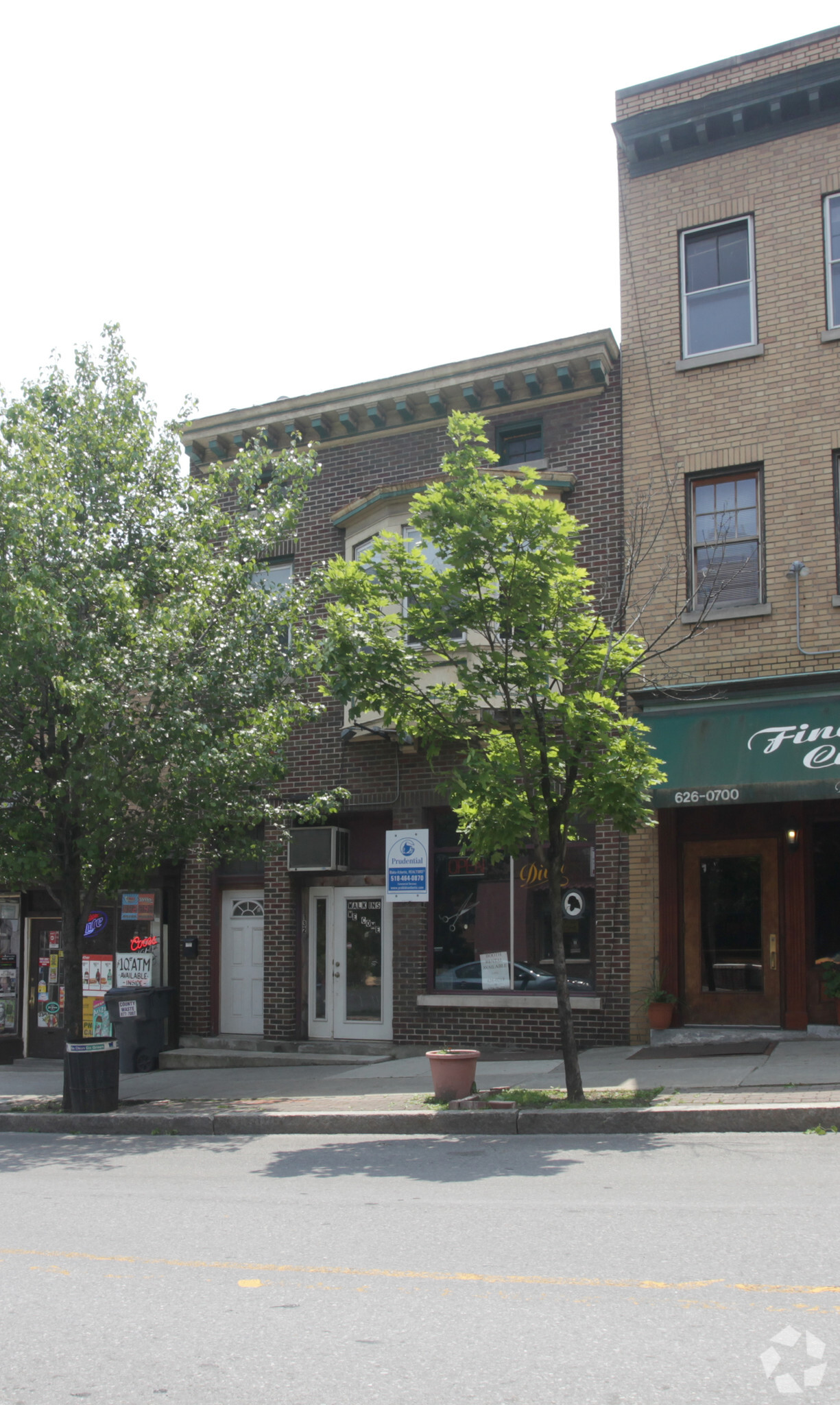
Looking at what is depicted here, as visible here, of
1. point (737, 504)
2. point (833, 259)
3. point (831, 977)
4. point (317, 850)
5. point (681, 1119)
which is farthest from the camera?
point (317, 850)

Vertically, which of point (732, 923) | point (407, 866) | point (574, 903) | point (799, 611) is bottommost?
point (732, 923)

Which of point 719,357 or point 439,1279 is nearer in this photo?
point 439,1279

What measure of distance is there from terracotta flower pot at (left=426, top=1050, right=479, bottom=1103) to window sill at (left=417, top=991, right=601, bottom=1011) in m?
3.75

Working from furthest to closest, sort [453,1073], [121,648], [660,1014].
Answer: [660,1014]
[121,648]
[453,1073]

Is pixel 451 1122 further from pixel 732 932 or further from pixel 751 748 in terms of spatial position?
pixel 751 748

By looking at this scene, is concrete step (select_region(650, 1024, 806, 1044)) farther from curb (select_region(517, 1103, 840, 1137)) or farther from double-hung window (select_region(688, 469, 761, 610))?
double-hung window (select_region(688, 469, 761, 610))

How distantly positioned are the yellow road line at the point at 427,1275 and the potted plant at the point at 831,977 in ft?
28.4

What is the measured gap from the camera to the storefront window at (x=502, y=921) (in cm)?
1545

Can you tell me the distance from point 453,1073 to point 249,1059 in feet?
19.7

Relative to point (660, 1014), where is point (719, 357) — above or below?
above

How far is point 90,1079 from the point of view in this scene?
13.1 metres

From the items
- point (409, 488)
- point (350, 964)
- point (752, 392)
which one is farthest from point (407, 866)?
point (752, 392)

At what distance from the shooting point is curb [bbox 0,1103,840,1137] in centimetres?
977

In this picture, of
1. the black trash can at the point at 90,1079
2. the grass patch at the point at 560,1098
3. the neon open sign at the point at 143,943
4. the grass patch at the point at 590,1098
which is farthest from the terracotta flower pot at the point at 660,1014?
the neon open sign at the point at 143,943
